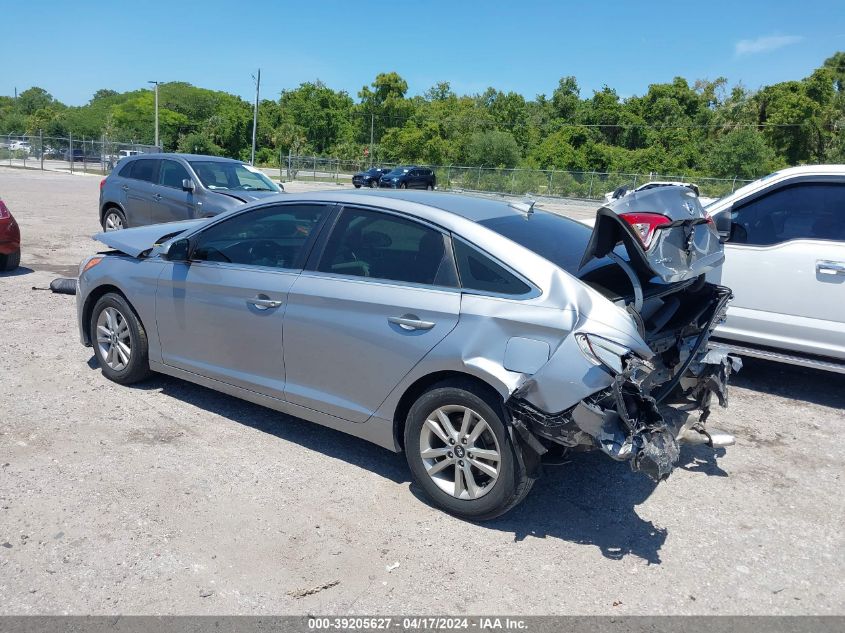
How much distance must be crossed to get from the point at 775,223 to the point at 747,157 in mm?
45845

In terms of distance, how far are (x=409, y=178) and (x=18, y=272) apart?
1340 inches

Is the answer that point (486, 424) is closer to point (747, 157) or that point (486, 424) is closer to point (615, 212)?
point (615, 212)

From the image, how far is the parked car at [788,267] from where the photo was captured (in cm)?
576

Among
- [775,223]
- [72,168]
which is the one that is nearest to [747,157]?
[72,168]

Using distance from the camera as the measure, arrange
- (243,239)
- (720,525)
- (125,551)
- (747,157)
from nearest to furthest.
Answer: (125,551), (720,525), (243,239), (747,157)

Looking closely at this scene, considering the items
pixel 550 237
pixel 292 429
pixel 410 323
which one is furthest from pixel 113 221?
pixel 550 237

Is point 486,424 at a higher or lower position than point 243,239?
lower

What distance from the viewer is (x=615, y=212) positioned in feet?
12.5

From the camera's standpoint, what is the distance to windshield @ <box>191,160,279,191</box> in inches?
456

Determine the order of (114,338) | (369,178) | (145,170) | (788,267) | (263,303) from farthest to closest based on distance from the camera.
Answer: (369,178), (145,170), (788,267), (114,338), (263,303)

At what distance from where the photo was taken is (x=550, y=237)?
4250mm

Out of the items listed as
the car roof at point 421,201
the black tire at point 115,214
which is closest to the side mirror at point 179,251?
the car roof at point 421,201

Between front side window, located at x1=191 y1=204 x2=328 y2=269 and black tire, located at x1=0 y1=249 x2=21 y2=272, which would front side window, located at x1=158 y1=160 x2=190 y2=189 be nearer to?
black tire, located at x1=0 y1=249 x2=21 y2=272

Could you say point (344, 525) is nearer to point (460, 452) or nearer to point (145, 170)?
point (460, 452)
